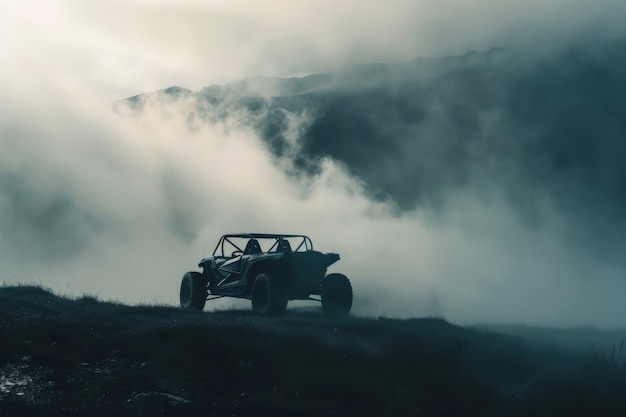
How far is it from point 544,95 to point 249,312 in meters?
122

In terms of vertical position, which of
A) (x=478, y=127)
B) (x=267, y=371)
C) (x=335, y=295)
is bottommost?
(x=267, y=371)

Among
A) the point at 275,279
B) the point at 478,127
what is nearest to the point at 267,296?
the point at 275,279

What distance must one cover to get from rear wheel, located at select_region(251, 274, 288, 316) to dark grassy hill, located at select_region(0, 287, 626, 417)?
77.4 inches

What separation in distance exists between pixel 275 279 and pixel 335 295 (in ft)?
6.95

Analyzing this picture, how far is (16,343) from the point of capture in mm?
15922

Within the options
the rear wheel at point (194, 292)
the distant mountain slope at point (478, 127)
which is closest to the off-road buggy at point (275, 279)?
the rear wheel at point (194, 292)

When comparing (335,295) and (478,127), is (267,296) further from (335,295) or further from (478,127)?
(478,127)

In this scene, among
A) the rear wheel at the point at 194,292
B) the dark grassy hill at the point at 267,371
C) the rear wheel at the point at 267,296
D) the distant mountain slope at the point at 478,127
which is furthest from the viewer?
the distant mountain slope at the point at 478,127

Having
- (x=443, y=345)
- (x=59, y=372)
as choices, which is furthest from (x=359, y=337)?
(x=59, y=372)

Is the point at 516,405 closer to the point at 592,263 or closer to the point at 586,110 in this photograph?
the point at 592,263

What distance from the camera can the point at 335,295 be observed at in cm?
2308

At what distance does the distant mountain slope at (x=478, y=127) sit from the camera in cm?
12519

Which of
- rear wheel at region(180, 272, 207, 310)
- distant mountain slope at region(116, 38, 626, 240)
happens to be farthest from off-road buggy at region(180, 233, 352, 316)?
distant mountain slope at region(116, 38, 626, 240)

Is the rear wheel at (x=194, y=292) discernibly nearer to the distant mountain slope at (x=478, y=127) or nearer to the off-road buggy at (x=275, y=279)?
the off-road buggy at (x=275, y=279)
